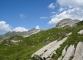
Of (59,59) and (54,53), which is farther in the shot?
(54,53)

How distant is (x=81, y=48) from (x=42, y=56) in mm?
12088

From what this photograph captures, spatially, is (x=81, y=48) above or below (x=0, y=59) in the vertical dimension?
below

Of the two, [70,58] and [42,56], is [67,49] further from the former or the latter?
[42,56]

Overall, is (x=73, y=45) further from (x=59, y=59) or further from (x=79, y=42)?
(x=59, y=59)

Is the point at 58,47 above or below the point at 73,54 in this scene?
above

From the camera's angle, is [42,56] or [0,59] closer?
[42,56]

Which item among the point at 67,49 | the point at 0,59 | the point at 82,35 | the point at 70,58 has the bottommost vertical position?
the point at 70,58

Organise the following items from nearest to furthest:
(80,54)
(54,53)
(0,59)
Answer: (80,54)
(54,53)
(0,59)

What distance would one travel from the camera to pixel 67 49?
43812mm

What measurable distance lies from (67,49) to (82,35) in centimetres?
697

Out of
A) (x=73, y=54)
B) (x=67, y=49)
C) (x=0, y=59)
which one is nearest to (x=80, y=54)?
(x=73, y=54)

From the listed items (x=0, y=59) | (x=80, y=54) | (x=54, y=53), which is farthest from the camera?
(x=0, y=59)

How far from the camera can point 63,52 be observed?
144ft

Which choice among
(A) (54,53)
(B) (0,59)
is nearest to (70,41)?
(A) (54,53)
